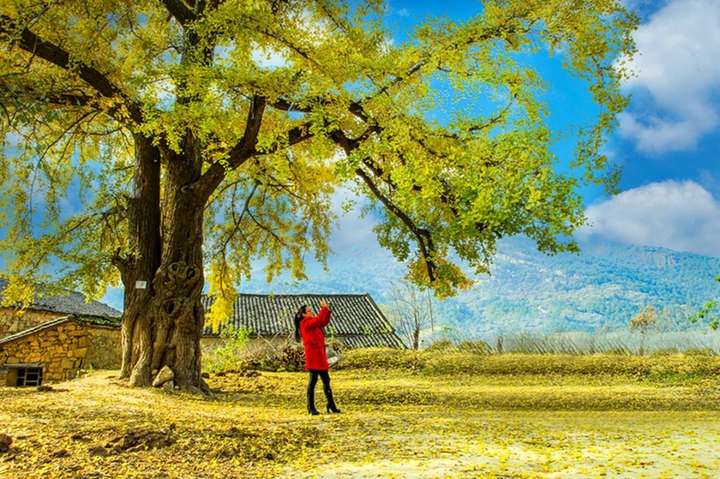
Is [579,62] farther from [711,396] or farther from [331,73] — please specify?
[711,396]

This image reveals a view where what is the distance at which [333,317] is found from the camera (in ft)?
103

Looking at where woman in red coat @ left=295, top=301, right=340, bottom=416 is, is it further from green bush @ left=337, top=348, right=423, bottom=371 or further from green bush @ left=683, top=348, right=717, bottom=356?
green bush @ left=683, top=348, right=717, bottom=356

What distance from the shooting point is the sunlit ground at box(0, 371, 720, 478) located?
5938 mm

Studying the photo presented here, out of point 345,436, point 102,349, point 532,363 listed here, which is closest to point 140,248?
point 102,349

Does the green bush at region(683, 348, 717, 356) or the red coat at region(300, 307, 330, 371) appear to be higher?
the red coat at region(300, 307, 330, 371)

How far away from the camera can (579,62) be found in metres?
12.5

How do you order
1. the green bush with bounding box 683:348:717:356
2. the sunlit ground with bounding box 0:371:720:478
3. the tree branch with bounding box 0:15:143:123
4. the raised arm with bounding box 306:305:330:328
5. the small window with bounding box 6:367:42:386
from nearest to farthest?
the sunlit ground with bounding box 0:371:720:478
the raised arm with bounding box 306:305:330:328
the tree branch with bounding box 0:15:143:123
the small window with bounding box 6:367:42:386
the green bush with bounding box 683:348:717:356

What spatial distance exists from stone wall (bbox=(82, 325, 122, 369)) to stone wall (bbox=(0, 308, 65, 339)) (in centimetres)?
681

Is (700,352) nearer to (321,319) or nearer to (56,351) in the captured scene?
(321,319)

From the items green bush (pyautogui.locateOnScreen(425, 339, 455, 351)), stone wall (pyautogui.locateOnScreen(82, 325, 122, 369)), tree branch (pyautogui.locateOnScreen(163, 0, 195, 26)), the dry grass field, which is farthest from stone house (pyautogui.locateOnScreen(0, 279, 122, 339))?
the dry grass field

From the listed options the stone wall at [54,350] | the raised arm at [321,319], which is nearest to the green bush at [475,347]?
the stone wall at [54,350]

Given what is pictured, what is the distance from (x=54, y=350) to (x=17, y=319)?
7.96 meters

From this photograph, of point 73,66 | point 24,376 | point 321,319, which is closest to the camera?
point 321,319

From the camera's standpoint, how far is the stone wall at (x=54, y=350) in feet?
60.4
